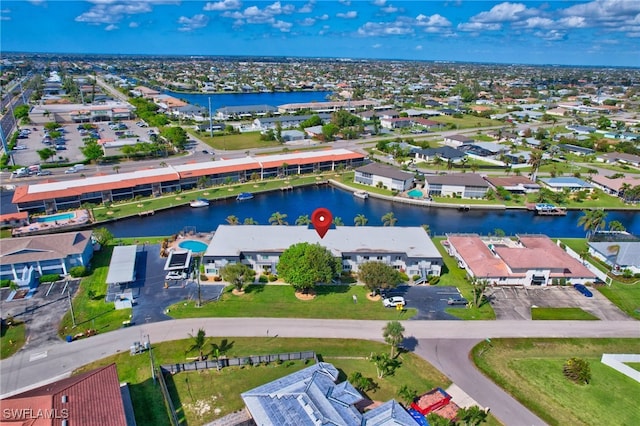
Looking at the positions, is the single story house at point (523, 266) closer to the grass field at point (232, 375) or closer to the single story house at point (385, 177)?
the grass field at point (232, 375)

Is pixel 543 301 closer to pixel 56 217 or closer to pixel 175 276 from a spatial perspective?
pixel 175 276

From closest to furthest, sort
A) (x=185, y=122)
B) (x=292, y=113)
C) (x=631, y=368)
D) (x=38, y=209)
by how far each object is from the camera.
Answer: (x=631, y=368) → (x=38, y=209) → (x=185, y=122) → (x=292, y=113)

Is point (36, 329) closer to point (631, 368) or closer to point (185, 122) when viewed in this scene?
point (631, 368)

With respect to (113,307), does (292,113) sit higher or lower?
higher

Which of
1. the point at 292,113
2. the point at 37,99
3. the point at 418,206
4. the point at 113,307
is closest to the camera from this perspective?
the point at 113,307

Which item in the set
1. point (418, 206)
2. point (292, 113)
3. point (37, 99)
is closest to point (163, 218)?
point (418, 206)

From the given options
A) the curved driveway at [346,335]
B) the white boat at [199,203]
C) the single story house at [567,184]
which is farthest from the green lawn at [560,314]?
the white boat at [199,203]
